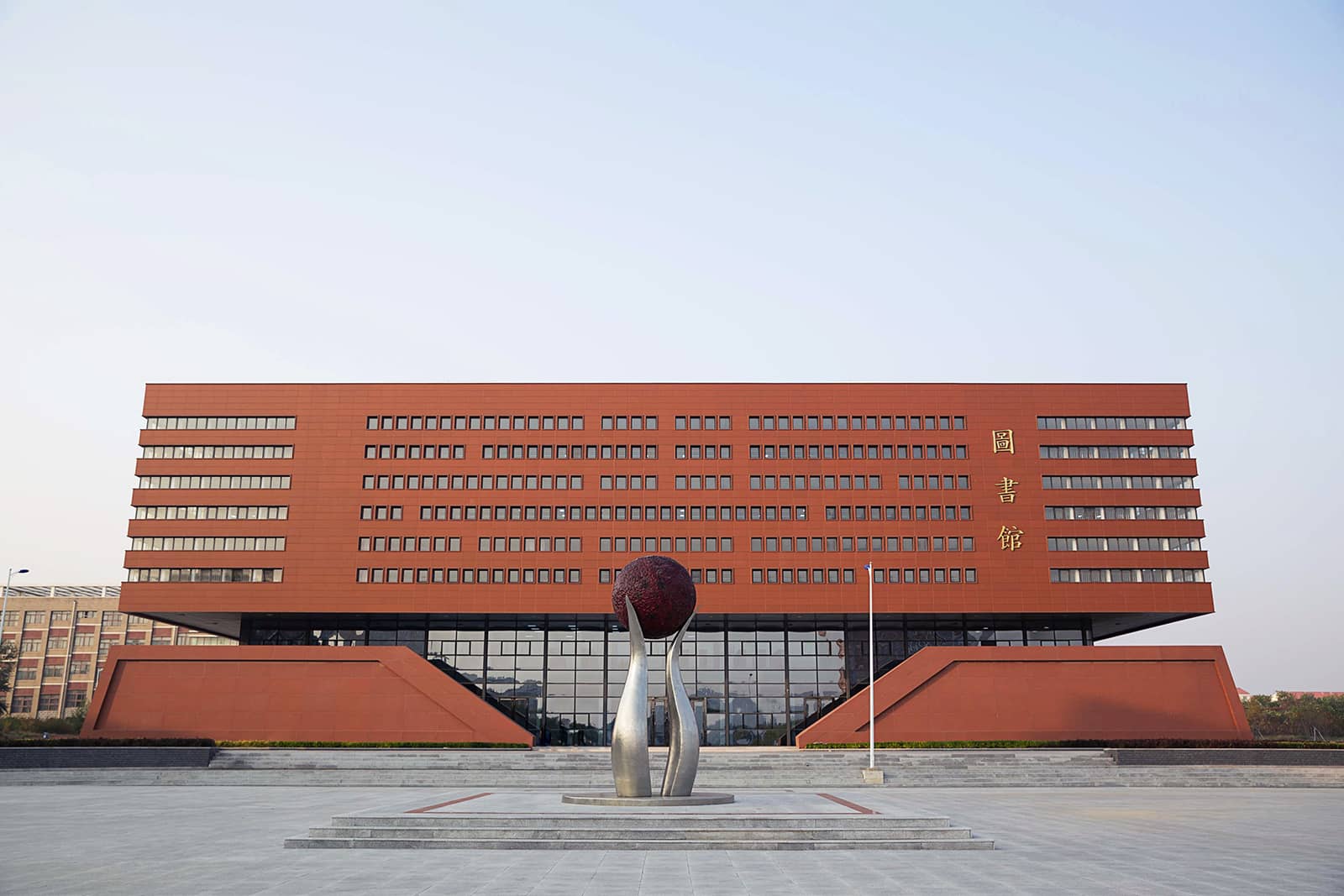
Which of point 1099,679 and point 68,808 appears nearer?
point 68,808

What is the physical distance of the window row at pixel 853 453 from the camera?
186 feet

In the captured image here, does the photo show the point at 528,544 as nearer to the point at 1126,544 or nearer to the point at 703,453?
the point at 703,453

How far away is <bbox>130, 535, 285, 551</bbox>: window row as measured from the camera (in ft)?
182

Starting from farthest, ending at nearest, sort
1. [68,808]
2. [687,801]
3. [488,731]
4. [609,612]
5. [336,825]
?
[609,612] → [488,731] → [68,808] → [687,801] → [336,825]

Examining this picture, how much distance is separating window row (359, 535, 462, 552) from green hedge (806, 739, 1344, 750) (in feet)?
71.0

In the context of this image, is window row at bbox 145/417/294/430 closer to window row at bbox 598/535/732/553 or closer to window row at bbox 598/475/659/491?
window row at bbox 598/475/659/491

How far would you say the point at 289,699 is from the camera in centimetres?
5172

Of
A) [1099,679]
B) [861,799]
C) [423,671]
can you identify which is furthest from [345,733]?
[1099,679]

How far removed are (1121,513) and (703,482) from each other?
2311cm

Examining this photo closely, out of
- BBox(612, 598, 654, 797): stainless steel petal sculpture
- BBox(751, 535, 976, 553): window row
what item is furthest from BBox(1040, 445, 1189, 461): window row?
BBox(612, 598, 654, 797): stainless steel petal sculpture

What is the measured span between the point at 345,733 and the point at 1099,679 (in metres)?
38.5

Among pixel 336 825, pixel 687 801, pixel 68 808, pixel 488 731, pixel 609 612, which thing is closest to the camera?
pixel 336 825

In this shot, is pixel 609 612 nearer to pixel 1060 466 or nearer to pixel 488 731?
pixel 488 731

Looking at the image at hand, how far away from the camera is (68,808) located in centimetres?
2634
